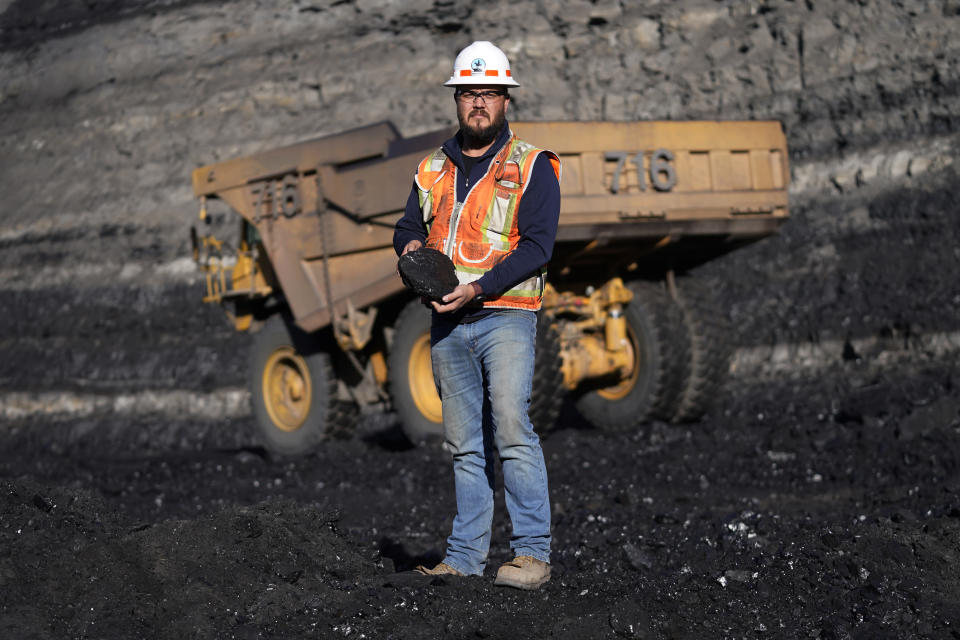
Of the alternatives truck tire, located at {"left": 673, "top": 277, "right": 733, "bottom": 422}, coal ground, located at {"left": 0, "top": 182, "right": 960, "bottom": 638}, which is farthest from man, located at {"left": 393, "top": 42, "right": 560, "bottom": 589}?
truck tire, located at {"left": 673, "top": 277, "right": 733, "bottom": 422}

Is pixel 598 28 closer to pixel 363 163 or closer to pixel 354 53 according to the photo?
pixel 354 53

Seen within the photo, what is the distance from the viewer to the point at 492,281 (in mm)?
4305

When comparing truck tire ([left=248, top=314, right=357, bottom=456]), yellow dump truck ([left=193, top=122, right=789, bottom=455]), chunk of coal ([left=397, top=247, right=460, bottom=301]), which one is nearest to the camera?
chunk of coal ([left=397, top=247, right=460, bottom=301])

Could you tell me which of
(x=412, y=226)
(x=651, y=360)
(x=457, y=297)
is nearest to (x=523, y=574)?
(x=457, y=297)

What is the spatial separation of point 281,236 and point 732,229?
399 cm

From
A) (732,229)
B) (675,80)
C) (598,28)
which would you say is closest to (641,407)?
(732,229)

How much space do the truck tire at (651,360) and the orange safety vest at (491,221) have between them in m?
5.78

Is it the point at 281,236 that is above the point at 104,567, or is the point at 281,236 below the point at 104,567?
above

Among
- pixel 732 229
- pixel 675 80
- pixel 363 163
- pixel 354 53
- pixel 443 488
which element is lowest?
pixel 443 488

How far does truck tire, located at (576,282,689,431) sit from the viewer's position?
33.3 ft

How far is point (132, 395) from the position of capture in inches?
756

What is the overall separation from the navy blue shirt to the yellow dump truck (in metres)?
3.91

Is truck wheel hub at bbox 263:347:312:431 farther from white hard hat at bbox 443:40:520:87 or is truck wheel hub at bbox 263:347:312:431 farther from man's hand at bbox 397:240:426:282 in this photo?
white hard hat at bbox 443:40:520:87

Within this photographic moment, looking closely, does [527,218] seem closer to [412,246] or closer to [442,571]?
[412,246]
